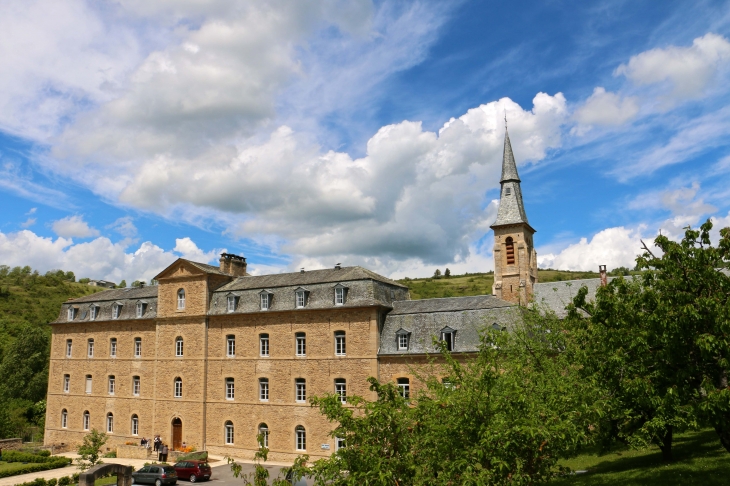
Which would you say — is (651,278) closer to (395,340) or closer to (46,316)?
(395,340)

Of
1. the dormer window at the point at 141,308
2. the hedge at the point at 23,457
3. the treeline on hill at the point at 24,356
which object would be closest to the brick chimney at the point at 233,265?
the dormer window at the point at 141,308

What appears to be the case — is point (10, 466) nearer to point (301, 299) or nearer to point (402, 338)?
point (301, 299)

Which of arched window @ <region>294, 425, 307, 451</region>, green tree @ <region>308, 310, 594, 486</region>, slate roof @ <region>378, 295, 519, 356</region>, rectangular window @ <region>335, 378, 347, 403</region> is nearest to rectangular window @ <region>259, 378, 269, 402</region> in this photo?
arched window @ <region>294, 425, 307, 451</region>

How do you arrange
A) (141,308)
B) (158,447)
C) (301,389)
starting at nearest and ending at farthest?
1. (301,389)
2. (158,447)
3. (141,308)

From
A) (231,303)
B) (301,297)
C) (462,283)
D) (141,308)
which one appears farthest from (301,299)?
(462,283)

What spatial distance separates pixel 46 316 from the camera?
271 ft

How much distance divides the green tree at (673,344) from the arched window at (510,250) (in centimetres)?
2635

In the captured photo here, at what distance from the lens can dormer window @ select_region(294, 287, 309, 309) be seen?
1375 inches

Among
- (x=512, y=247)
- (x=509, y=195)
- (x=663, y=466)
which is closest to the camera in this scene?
(x=663, y=466)

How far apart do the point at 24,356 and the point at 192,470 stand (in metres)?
40.3

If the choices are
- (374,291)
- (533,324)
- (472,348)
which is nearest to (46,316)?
(374,291)

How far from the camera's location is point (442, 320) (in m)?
32.4

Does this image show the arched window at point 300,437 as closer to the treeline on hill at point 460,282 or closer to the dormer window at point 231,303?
the dormer window at point 231,303

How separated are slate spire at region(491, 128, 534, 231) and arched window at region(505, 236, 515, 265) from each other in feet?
4.86
